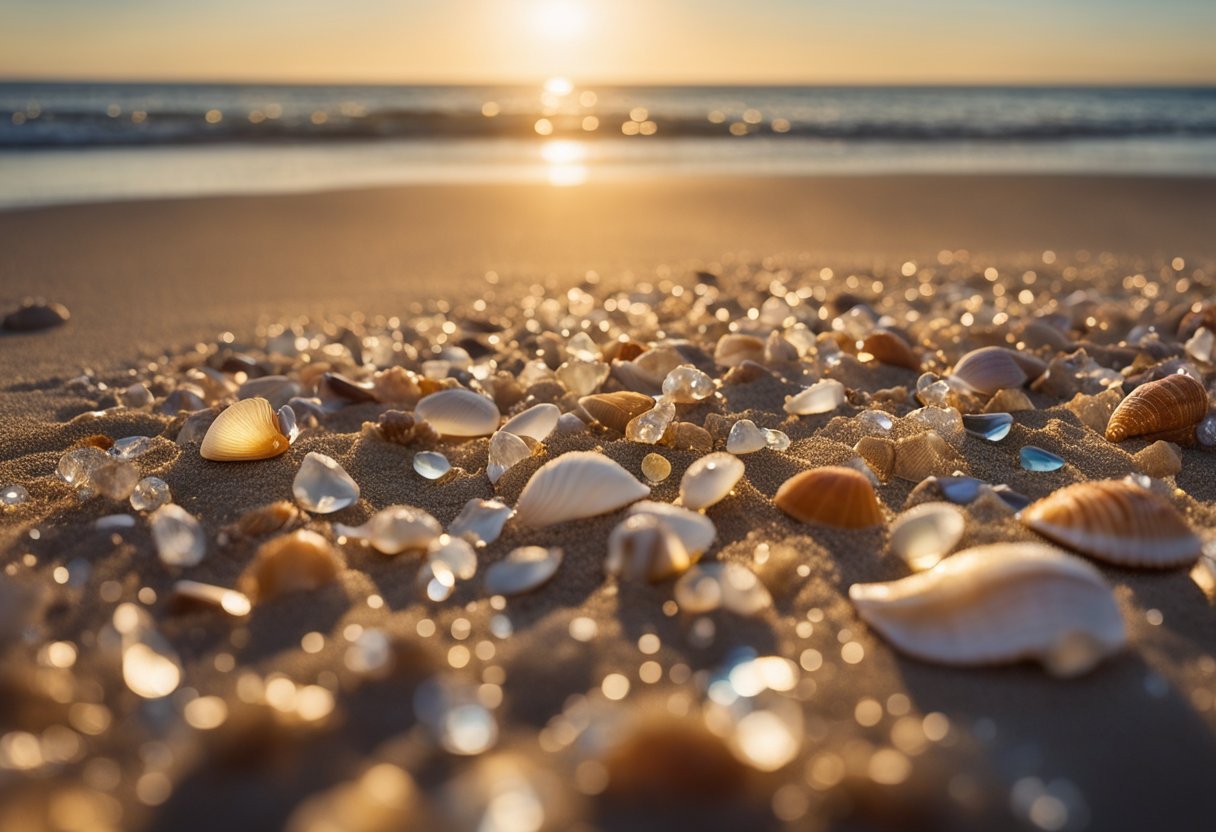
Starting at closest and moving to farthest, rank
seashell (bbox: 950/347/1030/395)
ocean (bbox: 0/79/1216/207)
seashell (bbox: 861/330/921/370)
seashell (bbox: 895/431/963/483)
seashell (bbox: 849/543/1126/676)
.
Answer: seashell (bbox: 849/543/1126/676) → seashell (bbox: 895/431/963/483) → seashell (bbox: 950/347/1030/395) → seashell (bbox: 861/330/921/370) → ocean (bbox: 0/79/1216/207)

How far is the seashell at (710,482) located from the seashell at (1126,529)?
47 centimetres

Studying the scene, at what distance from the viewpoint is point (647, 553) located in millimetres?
1186

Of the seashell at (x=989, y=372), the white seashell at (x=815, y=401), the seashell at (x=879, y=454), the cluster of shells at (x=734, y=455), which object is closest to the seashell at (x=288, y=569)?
the cluster of shells at (x=734, y=455)

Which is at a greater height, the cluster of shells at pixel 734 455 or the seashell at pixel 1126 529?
the seashell at pixel 1126 529

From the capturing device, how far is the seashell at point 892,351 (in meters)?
2.30

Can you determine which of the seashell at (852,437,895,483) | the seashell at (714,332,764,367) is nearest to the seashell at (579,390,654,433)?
the seashell at (852,437,895,483)

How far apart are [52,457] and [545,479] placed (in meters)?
1.03

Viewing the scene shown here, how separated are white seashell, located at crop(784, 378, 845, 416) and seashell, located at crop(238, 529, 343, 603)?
108cm

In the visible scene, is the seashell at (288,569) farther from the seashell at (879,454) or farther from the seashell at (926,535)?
the seashell at (879,454)

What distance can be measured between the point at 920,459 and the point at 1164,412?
0.55 metres

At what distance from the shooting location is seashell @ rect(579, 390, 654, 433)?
179 centimetres

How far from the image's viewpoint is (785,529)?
138 cm

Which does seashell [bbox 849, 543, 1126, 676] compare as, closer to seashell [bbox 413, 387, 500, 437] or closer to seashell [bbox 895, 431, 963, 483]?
seashell [bbox 895, 431, 963, 483]

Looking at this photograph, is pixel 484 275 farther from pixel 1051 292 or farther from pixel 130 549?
pixel 130 549
